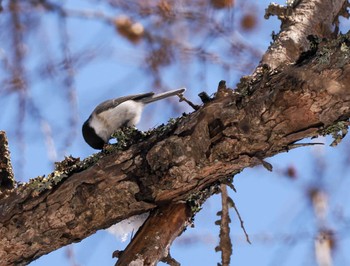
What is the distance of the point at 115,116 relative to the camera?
2951 mm

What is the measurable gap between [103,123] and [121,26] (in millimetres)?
746

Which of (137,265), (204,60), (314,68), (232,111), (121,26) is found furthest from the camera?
(204,60)

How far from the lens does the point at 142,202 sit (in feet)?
5.69

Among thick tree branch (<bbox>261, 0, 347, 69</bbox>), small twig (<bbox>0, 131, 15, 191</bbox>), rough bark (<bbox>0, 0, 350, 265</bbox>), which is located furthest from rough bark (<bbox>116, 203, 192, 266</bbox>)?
thick tree branch (<bbox>261, 0, 347, 69</bbox>)

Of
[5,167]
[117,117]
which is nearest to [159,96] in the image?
[117,117]

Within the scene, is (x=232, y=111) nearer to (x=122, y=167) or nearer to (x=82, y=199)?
(x=122, y=167)

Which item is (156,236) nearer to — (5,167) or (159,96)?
(5,167)

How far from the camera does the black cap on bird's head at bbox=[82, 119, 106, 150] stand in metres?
2.95

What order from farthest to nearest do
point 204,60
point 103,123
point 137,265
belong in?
point 103,123, point 204,60, point 137,265

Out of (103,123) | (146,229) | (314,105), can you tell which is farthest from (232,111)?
(103,123)

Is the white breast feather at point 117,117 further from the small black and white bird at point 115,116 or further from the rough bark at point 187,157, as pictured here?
the rough bark at point 187,157

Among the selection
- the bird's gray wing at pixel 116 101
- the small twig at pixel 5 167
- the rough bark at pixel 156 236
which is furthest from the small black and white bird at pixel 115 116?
the rough bark at pixel 156 236

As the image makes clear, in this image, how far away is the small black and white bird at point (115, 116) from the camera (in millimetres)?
2912

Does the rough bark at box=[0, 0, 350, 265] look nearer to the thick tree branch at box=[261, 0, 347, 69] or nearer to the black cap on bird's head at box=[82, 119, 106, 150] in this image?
the thick tree branch at box=[261, 0, 347, 69]
